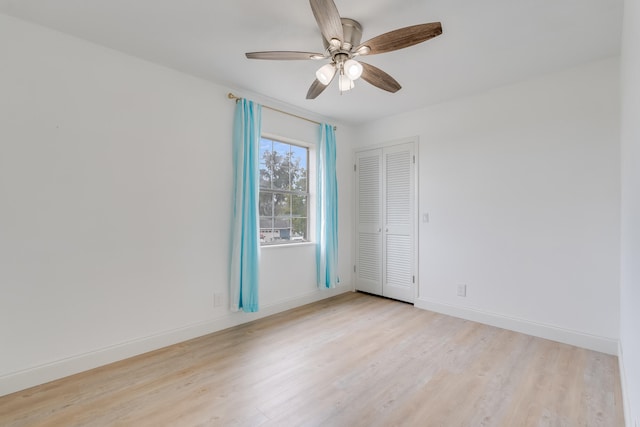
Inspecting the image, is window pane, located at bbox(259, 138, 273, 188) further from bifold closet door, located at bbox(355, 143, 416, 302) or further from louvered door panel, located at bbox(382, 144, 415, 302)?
louvered door panel, located at bbox(382, 144, 415, 302)

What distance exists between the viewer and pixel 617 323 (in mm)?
2561

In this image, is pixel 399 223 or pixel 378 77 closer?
pixel 378 77

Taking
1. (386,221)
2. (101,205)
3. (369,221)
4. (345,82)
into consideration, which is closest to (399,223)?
(386,221)

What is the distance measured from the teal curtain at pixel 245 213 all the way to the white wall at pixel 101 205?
0.36 feet

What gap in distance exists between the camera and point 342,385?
211 centimetres

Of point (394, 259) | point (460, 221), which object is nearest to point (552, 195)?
point (460, 221)

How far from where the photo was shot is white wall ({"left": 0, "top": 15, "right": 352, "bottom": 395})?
6.79 feet

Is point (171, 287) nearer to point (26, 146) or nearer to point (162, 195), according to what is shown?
point (162, 195)

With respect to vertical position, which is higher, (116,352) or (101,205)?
(101,205)

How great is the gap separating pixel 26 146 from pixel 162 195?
3.07ft

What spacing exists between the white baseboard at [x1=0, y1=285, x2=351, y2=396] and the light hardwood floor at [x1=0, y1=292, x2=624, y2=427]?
0.06 metres

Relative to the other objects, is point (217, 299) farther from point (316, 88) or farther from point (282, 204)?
point (316, 88)

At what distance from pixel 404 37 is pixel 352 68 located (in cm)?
37

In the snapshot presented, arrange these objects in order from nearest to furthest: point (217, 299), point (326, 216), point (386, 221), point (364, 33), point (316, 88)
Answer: point (364, 33) → point (316, 88) → point (217, 299) → point (326, 216) → point (386, 221)
